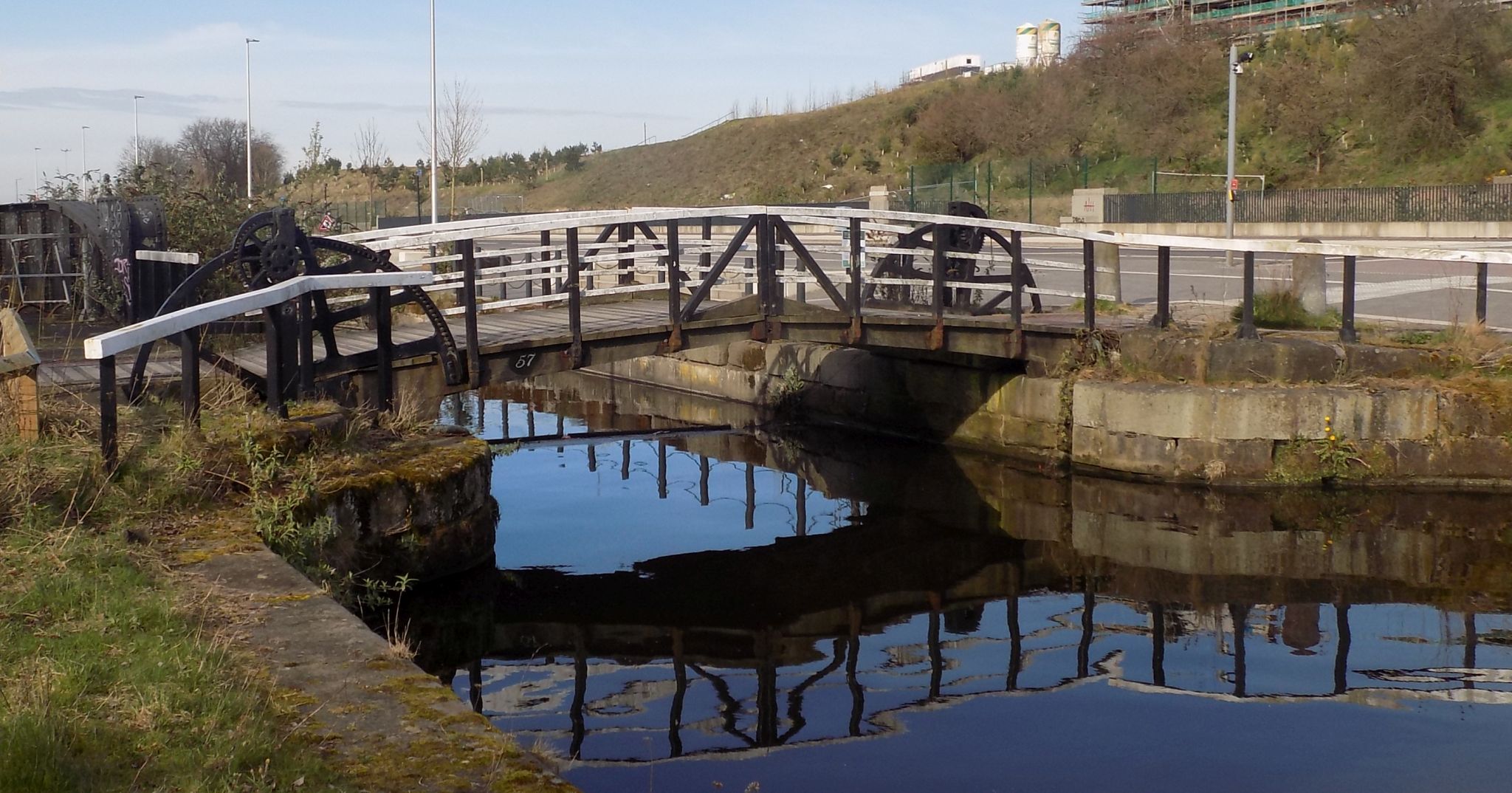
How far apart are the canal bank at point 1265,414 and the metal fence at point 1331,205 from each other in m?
22.7

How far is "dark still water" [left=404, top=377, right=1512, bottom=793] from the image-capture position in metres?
6.42

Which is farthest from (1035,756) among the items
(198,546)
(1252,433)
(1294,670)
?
(1252,433)

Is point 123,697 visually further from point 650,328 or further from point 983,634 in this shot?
point 650,328

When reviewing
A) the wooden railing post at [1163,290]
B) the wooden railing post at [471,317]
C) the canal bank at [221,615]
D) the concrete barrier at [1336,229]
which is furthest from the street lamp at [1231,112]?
the canal bank at [221,615]

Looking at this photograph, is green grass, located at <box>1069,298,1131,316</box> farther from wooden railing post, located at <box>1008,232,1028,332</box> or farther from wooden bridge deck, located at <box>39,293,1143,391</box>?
wooden railing post, located at <box>1008,232,1028,332</box>

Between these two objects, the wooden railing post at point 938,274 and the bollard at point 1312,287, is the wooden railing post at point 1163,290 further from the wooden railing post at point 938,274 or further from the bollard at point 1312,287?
the wooden railing post at point 938,274

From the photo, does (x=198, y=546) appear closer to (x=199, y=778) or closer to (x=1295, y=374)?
Answer: (x=199, y=778)

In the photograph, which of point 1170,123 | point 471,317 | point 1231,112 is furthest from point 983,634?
point 1170,123

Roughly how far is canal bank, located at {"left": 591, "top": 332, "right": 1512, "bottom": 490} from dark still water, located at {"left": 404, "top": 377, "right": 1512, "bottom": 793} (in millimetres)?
356

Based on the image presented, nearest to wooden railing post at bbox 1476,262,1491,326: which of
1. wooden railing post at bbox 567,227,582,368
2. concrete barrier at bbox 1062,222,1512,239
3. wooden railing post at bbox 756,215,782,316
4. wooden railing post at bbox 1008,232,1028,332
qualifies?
wooden railing post at bbox 1008,232,1028,332

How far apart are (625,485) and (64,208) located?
6.31 meters

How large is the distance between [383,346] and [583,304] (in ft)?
19.2

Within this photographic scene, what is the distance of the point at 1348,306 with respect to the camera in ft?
40.8

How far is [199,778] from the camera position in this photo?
3564mm
